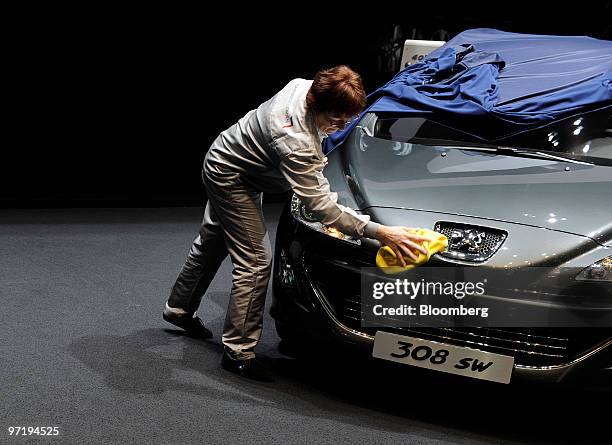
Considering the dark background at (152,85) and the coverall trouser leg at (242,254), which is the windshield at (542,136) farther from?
the dark background at (152,85)

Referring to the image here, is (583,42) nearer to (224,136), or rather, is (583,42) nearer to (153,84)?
(224,136)

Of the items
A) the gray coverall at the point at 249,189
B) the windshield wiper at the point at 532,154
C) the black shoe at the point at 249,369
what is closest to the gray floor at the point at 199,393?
the black shoe at the point at 249,369

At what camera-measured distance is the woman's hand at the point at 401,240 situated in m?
3.28

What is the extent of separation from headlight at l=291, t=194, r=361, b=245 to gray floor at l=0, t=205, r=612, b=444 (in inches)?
23.5

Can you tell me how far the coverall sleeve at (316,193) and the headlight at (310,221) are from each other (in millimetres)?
93

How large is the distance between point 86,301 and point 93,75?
310cm

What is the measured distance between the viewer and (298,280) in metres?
3.66

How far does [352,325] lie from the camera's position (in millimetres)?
3521

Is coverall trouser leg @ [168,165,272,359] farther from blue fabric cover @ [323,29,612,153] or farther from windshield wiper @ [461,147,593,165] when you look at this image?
windshield wiper @ [461,147,593,165]

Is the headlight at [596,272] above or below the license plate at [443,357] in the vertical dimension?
above

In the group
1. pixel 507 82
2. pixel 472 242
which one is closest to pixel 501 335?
pixel 472 242

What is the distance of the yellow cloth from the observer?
329 cm

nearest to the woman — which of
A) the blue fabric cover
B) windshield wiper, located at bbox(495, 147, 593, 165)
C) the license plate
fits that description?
the license plate

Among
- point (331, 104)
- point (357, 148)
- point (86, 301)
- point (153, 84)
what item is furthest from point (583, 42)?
point (153, 84)
